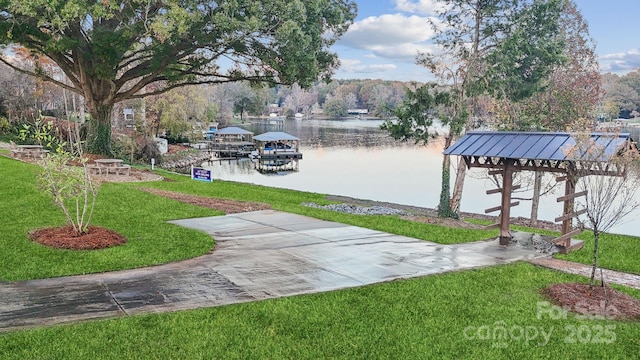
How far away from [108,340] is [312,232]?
6.00m

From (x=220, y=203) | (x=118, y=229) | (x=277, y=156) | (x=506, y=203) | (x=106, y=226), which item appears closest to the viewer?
(x=506, y=203)

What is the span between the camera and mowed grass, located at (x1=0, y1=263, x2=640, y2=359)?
456cm

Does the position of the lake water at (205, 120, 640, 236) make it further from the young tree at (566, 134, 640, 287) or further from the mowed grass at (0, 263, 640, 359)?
the mowed grass at (0, 263, 640, 359)

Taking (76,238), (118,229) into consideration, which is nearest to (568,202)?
(118,229)

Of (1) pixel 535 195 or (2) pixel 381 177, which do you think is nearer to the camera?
(1) pixel 535 195

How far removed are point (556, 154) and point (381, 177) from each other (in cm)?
2456

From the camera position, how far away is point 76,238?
8250 millimetres

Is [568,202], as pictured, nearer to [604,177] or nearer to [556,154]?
[556,154]

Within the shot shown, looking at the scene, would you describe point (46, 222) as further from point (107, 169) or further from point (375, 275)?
point (107, 169)

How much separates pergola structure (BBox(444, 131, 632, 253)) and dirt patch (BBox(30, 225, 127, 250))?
6286 millimetres

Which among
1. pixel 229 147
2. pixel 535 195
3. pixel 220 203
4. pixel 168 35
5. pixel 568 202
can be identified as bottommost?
pixel 535 195

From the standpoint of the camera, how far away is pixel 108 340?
4.64m

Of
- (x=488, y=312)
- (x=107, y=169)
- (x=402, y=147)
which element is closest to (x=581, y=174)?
(x=488, y=312)

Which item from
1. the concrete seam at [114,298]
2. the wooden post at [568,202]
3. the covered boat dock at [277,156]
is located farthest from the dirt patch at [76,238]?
the covered boat dock at [277,156]
